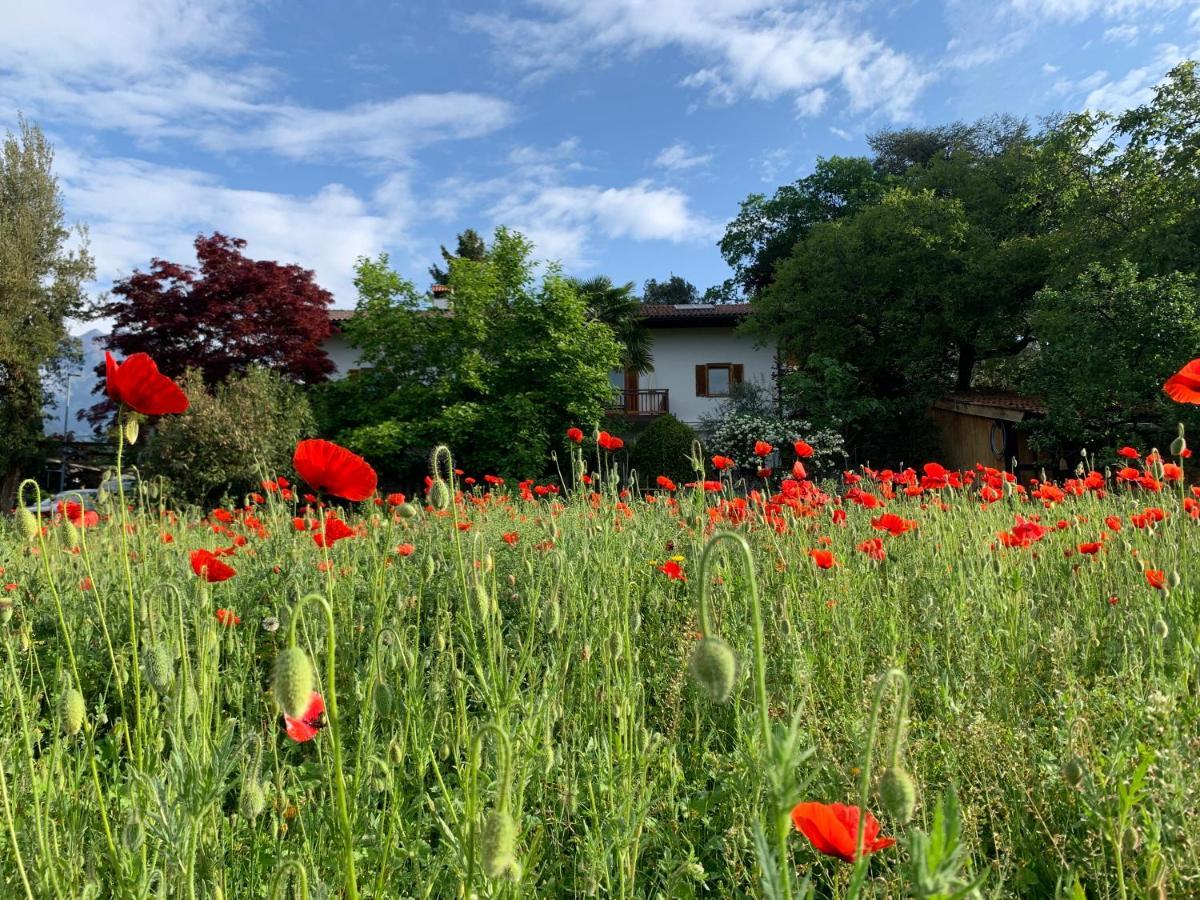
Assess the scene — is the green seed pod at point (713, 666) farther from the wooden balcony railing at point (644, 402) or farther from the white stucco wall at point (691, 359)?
the white stucco wall at point (691, 359)

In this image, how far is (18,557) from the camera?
364 cm

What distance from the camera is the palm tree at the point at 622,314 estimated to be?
19109 mm

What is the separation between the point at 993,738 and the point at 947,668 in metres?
0.37

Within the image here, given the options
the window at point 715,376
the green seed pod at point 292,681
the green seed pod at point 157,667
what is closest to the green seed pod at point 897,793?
the green seed pod at point 292,681

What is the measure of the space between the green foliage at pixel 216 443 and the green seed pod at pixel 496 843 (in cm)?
1074

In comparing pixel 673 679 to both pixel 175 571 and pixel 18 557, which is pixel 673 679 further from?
pixel 18 557

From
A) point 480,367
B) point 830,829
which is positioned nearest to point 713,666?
point 830,829

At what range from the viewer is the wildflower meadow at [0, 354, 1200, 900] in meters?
1.08

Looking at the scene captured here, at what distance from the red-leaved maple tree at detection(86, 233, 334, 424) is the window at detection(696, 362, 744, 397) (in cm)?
982

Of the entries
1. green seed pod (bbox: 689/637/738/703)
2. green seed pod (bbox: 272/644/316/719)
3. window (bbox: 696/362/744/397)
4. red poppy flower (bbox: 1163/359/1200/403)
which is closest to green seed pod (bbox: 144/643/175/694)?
green seed pod (bbox: 272/644/316/719)

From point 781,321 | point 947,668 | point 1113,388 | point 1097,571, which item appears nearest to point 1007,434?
point 1113,388

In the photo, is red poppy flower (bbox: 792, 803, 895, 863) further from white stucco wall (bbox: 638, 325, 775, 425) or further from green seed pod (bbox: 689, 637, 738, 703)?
white stucco wall (bbox: 638, 325, 775, 425)

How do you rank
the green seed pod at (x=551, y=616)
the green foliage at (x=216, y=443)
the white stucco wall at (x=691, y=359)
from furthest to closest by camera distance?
the white stucco wall at (x=691, y=359), the green foliage at (x=216, y=443), the green seed pod at (x=551, y=616)

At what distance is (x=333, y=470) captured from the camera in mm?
1307
